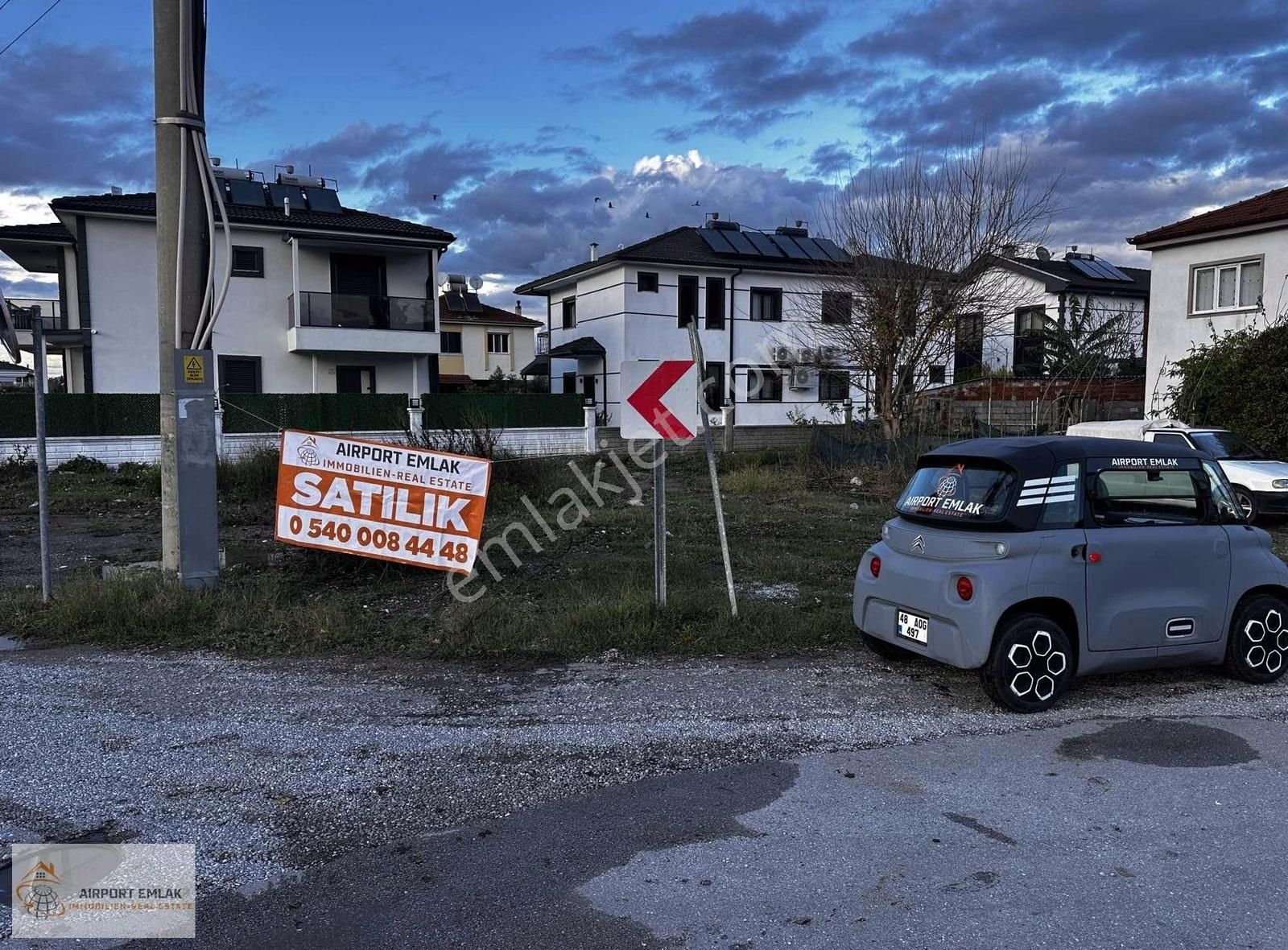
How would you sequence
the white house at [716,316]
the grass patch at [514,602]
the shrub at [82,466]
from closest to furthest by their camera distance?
the grass patch at [514,602], the shrub at [82,466], the white house at [716,316]

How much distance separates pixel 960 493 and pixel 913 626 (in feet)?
3.00

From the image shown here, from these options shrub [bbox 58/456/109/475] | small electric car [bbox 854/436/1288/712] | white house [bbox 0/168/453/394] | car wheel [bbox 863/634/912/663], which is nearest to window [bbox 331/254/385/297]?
white house [bbox 0/168/453/394]

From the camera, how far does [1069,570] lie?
18.8ft

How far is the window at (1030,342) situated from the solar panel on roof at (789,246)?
27.1ft

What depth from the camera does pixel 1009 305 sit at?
910 inches

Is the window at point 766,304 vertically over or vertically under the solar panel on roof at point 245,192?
under

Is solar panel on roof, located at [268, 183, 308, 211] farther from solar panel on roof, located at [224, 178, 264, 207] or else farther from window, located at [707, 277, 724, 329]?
window, located at [707, 277, 724, 329]

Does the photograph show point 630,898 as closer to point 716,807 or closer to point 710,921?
point 710,921

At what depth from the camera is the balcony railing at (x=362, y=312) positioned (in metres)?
27.1

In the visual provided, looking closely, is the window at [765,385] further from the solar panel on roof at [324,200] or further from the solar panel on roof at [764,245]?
the solar panel on roof at [324,200]

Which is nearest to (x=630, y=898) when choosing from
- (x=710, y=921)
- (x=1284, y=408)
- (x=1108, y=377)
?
(x=710, y=921)

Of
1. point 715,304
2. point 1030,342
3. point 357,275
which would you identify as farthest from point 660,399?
point 1030,342

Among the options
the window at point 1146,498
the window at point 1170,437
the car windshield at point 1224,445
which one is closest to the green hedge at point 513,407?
the window at point 1170,437

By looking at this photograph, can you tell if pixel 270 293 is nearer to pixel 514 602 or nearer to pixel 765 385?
pixel 765 385
